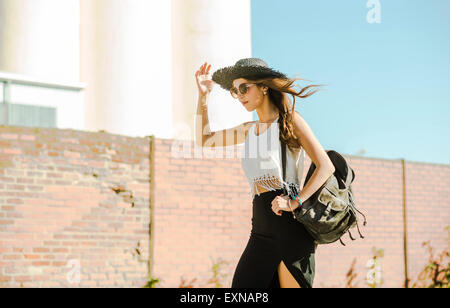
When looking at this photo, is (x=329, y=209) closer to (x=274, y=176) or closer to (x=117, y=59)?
(x=274, y=176)

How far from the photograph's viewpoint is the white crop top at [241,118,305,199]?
3209 mm

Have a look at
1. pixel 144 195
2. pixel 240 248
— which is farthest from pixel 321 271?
pixel 144 195

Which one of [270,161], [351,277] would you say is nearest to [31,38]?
[351,277]

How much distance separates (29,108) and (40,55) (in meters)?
1.13

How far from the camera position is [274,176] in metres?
3.21

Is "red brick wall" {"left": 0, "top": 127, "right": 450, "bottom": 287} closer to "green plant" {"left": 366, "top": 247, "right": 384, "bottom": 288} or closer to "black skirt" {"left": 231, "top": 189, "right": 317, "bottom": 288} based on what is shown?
"green plant" {"left": 366, "top": 247, "right": 384, "bottom": 288}

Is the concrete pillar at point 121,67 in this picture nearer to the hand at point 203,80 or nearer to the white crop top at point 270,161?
the hand at point 203,80

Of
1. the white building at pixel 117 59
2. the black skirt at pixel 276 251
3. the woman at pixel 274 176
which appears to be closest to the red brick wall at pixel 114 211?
the white building at pixel 117 59

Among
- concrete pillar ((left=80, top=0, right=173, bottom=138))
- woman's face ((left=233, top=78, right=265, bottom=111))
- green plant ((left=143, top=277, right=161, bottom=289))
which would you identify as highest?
concrete pillar ((left=80, top=0, right=173, bottom=138))

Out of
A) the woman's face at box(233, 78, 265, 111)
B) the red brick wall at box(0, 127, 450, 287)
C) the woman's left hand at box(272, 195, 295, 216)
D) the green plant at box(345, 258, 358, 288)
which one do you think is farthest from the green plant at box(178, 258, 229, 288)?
the woman's left hand at box(272, 195, 295, 216)

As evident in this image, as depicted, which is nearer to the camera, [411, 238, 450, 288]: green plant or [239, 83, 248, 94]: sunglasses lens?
[239, 83, 248, 94]: sunglasses lens

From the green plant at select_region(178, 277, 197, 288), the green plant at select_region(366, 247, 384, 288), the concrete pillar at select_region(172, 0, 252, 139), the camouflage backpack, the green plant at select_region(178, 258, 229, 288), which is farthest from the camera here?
the concrete pillar at select_region(172, 0, 252, 139)

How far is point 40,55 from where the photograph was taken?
10711 millimetres
